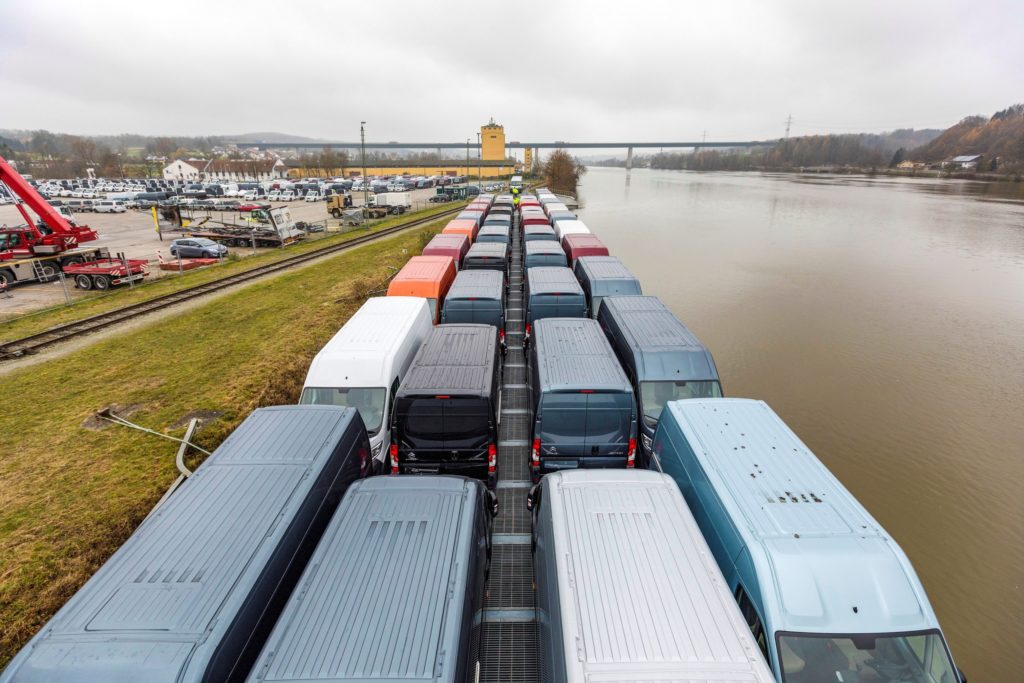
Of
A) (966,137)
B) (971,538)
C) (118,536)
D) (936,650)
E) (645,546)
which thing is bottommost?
(971,538)

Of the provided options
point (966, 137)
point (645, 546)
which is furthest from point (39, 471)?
point (966, 137)

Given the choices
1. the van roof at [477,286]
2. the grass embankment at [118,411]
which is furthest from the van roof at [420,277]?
the grass embankment at [118,411]

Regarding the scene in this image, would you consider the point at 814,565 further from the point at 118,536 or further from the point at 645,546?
the point at 118,536

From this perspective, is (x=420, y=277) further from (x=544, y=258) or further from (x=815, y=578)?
(x=815, y=578)

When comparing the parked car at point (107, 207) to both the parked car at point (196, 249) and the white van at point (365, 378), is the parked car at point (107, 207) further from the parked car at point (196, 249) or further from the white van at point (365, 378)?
the white van at point (365, 378)

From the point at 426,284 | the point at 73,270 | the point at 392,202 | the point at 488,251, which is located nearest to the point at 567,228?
the point at 488,251

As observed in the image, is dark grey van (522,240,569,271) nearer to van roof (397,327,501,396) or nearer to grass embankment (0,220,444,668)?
grass embankment (0,220,444,668)
